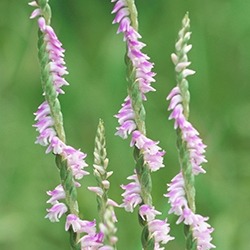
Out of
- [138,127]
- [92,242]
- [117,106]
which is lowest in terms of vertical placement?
[92,242]

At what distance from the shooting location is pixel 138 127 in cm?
89

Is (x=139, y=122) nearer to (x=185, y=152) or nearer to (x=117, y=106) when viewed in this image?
(x=185, y=152)

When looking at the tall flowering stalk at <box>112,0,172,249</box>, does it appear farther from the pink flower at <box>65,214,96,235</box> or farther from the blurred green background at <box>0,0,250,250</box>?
the blurred green background at <box>0,0,250,250</box>

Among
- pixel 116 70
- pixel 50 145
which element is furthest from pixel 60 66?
pixel 116 70

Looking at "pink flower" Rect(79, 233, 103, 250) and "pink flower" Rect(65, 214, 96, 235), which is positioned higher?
"pink flower" Rect(65, 214, 96, 235)

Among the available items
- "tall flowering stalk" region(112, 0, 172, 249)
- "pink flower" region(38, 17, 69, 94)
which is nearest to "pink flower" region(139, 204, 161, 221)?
"tall flowering stalk" region(112, 0, 172, 249)

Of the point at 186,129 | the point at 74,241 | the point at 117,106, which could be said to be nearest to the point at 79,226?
the point at 74,241

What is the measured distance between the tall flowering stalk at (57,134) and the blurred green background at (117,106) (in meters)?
0.85

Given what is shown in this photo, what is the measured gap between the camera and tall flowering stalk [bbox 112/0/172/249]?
0.87m

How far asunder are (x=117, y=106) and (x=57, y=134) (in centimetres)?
114

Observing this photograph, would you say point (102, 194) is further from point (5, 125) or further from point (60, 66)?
point (5, 125)

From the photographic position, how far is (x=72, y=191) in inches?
35.4

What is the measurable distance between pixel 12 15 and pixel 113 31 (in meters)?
0.22

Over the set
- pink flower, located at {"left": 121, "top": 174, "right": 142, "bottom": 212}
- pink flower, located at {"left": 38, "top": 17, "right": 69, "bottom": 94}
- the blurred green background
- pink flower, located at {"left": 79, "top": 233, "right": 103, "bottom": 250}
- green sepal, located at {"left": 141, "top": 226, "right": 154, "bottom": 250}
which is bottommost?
pink flower, located at {"left": 79, "top": 233, "right": 103, "bottom": 250}
